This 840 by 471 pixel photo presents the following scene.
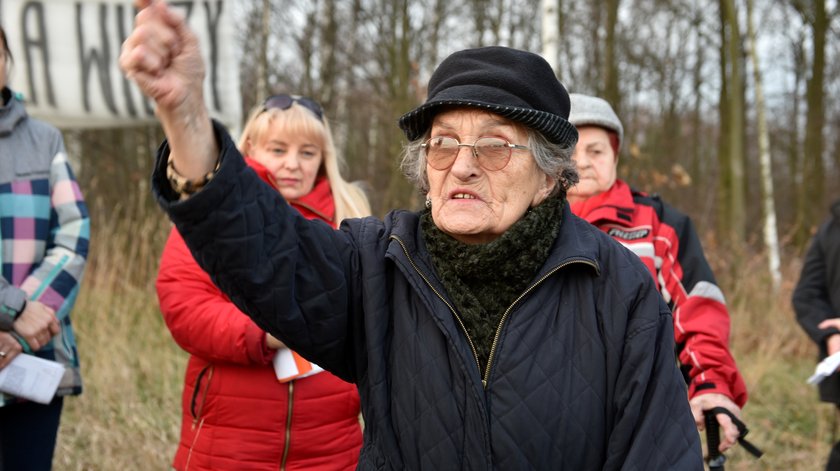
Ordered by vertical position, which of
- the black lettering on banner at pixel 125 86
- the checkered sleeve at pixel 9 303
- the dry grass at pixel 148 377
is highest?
the black lettering on banner at pixel 125 86

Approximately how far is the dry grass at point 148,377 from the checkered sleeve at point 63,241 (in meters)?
1.97

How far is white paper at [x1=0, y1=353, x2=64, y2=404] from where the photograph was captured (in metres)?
2.76

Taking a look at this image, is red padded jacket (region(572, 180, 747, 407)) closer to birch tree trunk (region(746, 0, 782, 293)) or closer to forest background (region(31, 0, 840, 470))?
forest background (region(31, 0, 840, 470))

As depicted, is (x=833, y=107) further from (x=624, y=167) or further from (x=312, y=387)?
(x=312, y=387)

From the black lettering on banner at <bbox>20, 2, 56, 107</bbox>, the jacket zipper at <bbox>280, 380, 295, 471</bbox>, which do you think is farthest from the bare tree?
the jacket zipper at <bbox>280, 380, 295, 471</bbox>

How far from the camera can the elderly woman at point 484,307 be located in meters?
1.79

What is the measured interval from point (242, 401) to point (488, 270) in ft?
3.98

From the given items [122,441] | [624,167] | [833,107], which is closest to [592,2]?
[624,167]

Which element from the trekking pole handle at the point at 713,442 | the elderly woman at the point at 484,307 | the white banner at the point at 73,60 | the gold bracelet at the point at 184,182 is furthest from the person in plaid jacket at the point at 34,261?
the white banner at the point at 73,60

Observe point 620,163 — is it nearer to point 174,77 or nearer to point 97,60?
point 97,60

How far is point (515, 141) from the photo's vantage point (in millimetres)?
1973

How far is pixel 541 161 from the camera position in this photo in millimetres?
2008

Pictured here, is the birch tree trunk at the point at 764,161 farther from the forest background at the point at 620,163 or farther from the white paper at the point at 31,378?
the white paper at the point at 31,378

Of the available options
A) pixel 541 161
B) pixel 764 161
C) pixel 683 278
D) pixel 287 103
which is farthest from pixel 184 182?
pixel 764 161
